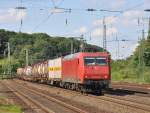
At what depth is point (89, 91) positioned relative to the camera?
126ft

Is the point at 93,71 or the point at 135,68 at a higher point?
the point at 135,68

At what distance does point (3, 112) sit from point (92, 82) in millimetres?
14878

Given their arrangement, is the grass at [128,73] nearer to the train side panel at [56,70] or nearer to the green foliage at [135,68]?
the green foliage at [135,68]

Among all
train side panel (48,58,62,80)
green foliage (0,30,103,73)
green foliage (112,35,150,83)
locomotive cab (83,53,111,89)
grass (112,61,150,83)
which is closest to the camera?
locomotive cab (83,53,111,89)

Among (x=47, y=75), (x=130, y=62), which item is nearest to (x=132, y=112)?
(x=47, y=75)

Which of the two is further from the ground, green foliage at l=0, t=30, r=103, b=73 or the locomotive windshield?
green foliage at l=0, t=30, r=103, b=73

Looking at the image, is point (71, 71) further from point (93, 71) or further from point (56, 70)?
point (56, 70)

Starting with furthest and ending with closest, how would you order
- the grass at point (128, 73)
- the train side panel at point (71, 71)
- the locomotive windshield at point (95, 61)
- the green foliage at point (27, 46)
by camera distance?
the green foliage at point (27, 46), the grass at point (128, 73), the train side panel at point (71, 71), the locomotive windshield at point (95, 61)

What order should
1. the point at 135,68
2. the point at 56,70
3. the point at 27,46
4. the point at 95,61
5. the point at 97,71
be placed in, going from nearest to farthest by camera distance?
the point at 97,71, the point at 95,61, the point at 56,70, the point at 135,68, the point at 27,46

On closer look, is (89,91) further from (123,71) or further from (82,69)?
(123,71)

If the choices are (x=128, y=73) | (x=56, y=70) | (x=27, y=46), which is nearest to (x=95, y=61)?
(x=56, y=70)

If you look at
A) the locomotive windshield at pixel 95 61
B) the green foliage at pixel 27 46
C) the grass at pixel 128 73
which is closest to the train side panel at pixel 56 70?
the grass at pixel 128 73

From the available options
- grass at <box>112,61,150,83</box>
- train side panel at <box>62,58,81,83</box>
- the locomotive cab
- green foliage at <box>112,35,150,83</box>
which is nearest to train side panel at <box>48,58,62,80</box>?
train side panel at <box>62,58,81,83</box>

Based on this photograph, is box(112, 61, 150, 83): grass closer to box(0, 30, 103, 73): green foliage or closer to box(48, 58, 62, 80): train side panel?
box(48, 58, 62, 80): train side panel
